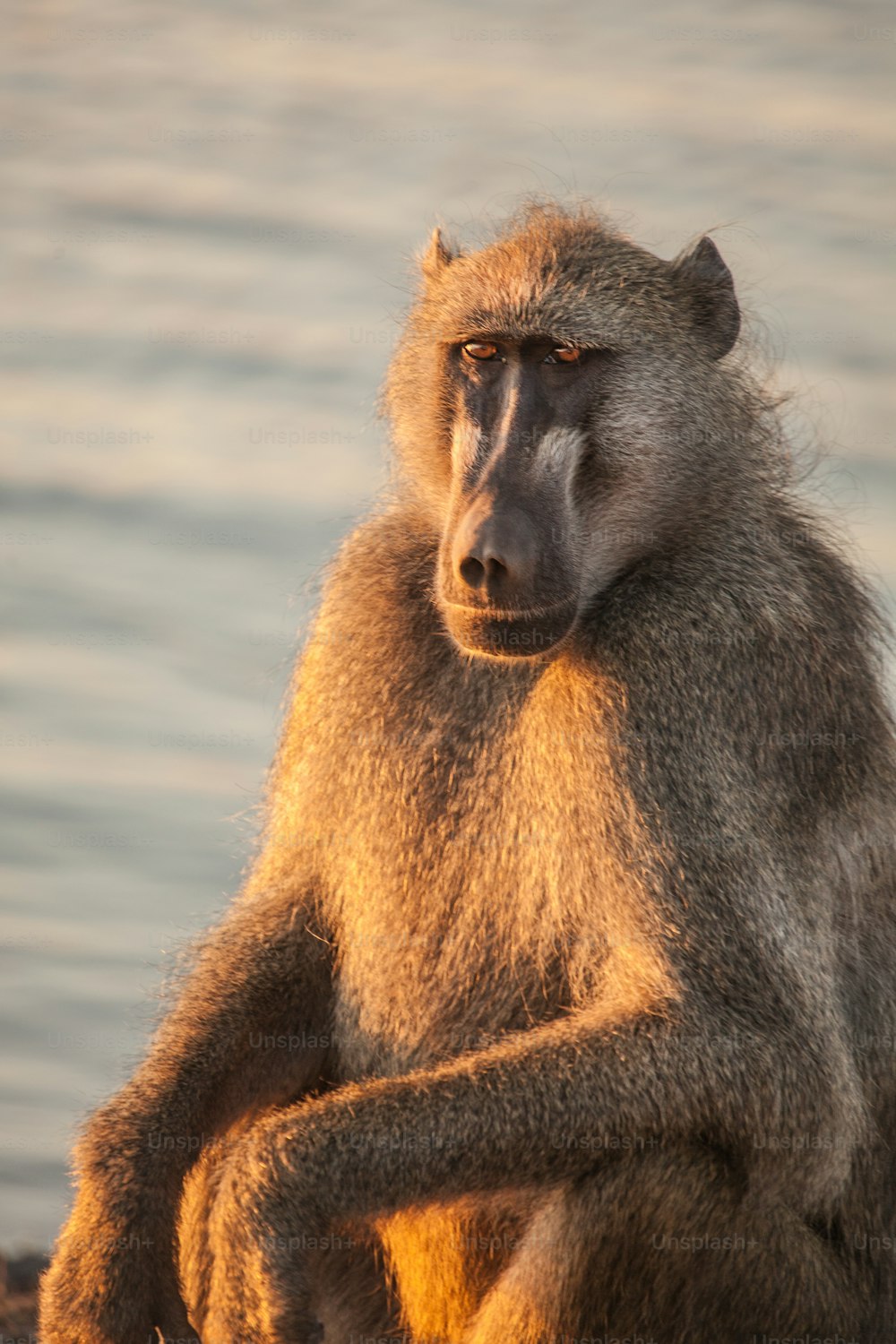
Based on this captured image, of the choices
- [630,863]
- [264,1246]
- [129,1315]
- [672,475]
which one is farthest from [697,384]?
[129,1315]

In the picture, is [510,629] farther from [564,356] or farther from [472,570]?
[564,356]

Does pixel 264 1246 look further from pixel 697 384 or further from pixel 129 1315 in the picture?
pixel 697 384

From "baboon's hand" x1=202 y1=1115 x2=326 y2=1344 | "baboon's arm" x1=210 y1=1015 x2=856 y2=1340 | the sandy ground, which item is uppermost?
"baboon's arm" x1=210 y1=1015 x2=856 y2=1340

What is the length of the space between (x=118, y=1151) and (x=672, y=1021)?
1630mm

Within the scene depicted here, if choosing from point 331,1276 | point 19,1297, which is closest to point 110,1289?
point 331,1276

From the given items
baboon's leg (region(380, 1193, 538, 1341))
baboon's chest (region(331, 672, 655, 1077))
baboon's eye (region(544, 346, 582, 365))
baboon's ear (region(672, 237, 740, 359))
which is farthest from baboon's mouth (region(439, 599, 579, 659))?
baboon's leg (region(380, 1193, 538, 1341))

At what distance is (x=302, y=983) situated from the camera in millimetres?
6133

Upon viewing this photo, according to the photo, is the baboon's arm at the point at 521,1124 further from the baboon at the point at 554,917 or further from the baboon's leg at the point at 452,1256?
the baboon's leg at the point at 452,1256

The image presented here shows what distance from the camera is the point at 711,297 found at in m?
6.07

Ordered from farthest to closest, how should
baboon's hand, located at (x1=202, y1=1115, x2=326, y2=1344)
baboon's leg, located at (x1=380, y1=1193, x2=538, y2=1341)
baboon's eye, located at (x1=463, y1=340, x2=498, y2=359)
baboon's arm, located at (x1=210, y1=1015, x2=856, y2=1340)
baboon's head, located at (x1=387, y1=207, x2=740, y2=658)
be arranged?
baboon's eye, located at (x1=463, y1=340, x2=498, y2=359), baboon's leg, located at (x1=380, y1=1193, x2=538, y2=1341), baboon's head, located at (x1=387, y1=207, x2=740, y2=658), baboon's arm, located at (x1=210, y1=1015, x2=856, y2=1340), baboon's hand, located at (x1=202, y1=1115, x2=326, y2=1344)

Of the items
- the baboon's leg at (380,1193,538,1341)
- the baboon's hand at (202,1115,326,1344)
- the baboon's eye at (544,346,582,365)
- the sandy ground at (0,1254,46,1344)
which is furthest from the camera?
the sandy ground at (0,1254,46,1344)

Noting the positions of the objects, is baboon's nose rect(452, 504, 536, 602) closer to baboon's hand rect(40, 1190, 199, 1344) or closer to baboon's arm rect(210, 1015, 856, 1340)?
baboon's arm rect(210, 1015, 856, 1340)

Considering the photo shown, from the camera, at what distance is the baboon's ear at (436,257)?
21.0 feet

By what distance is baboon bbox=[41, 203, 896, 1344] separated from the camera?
16.8 ft
